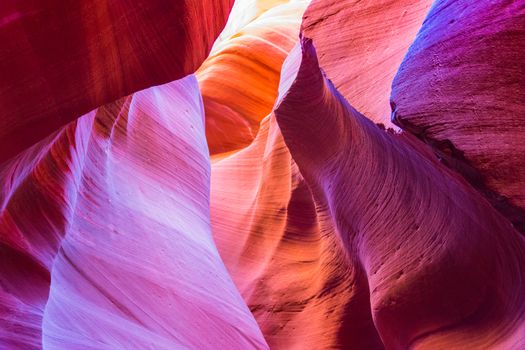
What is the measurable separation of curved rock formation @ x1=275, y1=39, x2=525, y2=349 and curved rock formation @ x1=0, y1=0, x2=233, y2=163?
1.06 m

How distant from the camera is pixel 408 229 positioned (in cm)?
298

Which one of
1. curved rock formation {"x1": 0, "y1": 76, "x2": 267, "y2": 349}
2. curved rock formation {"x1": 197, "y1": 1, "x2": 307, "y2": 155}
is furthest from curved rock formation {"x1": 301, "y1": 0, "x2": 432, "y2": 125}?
curved rock formation {"x1": 197, "y1": 1, "x2": 307, "y2": 155}

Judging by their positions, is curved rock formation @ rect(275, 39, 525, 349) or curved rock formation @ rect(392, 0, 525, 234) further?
curved rock formation @ rect(275, 39, 525, 349)

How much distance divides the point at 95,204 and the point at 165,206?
0.59m

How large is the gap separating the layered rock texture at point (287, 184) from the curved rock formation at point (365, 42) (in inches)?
0.5

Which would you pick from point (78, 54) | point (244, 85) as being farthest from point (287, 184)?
point (78, 54)

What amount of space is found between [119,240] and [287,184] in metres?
2.10

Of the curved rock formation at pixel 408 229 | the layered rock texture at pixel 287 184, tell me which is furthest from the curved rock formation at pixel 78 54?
the curved rock formation at pixel 408 229

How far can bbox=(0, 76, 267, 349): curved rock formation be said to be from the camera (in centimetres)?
231

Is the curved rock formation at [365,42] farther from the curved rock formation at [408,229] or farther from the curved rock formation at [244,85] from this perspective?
the curved rock formation at [244,85]

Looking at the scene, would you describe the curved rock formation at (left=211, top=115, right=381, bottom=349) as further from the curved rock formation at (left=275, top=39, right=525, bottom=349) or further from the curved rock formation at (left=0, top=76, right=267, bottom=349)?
the curved rock formation at (left=0, top=76, right=267, bottom=349)

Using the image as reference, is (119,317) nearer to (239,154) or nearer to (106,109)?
(106,109)

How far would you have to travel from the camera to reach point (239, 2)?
8.64 m

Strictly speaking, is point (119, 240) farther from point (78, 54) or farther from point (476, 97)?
point (476, 97)
